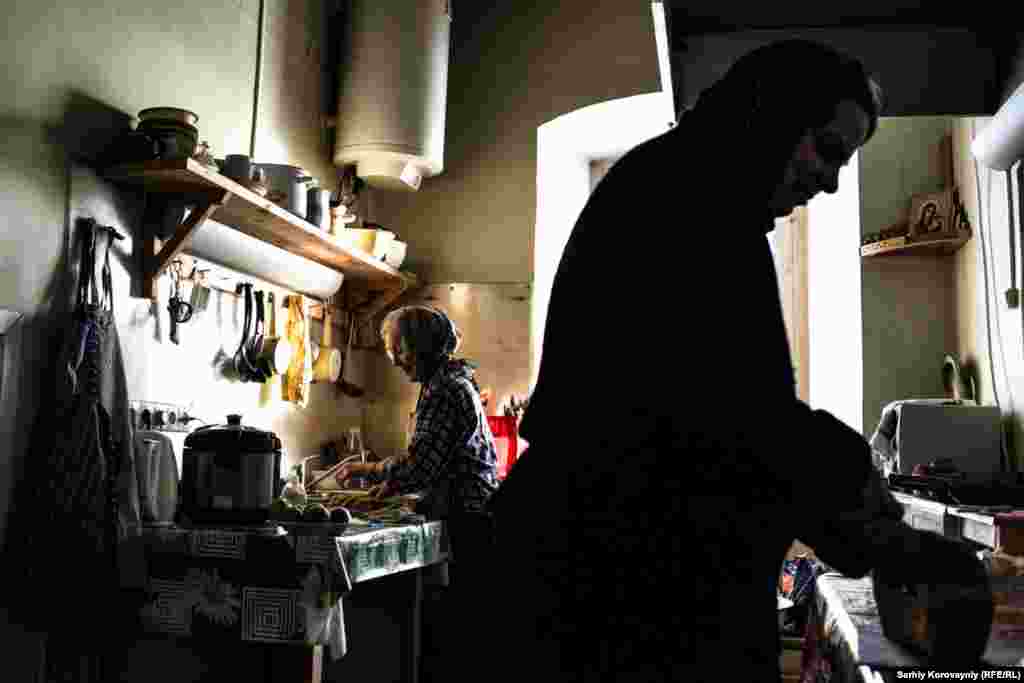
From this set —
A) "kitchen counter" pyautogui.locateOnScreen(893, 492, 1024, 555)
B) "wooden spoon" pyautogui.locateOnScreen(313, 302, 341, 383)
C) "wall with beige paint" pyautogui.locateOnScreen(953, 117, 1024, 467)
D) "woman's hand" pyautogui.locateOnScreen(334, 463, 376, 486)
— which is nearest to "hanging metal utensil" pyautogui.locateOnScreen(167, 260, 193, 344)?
"woman's hand" pyautogui.locateOnScreen(334, 463, 376, 486)

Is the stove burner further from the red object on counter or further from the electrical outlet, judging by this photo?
the electrical outlet

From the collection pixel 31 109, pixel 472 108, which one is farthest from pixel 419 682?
pixel 472 108

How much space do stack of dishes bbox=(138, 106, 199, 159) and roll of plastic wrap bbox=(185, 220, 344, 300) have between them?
1.08ft

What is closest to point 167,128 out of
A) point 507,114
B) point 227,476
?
point 227,476

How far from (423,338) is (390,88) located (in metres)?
1.70

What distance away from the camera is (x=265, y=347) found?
4223mm

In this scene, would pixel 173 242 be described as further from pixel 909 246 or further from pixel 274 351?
pixel 909 246

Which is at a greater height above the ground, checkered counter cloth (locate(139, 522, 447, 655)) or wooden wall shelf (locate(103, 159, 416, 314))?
wooden wall shelf (locate(103, 159, 416, 314))

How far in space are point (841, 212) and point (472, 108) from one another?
202cm

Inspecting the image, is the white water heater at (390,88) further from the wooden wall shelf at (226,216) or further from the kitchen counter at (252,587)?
the kitchen counter at (252,587)

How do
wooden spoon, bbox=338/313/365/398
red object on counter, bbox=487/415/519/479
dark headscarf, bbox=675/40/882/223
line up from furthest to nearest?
red object on counter, bbox=487/415/519/479 < wooden spoon, bbox=338/313/365/398 < dark headscarf, bbox=675/40/882/223

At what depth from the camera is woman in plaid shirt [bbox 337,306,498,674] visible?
3.74m

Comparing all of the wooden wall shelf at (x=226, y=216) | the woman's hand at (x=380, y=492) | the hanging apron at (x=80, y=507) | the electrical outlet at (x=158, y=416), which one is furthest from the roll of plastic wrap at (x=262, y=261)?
the woman's hand at (x=380, y=492)

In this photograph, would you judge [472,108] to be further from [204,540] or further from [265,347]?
[204,540]
